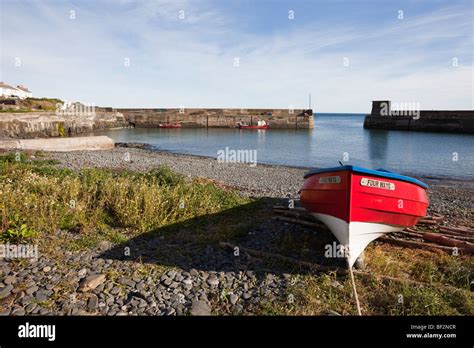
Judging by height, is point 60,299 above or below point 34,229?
below

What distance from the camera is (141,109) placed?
81.8 metres

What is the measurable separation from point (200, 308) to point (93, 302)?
1.70 meters

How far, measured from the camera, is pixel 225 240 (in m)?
7.48

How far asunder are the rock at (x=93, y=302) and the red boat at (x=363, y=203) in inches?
178

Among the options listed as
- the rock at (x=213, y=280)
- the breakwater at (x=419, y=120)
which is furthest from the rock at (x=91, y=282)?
the breakwater at (x=419, y=120)

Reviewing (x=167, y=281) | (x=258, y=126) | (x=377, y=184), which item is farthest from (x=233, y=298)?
(x=258, y=126)

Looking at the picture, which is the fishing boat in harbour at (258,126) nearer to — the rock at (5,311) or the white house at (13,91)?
the white house at (13,91)

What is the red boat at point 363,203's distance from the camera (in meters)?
5.96

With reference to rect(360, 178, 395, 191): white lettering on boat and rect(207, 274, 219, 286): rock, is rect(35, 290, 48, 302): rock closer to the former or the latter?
rect(207, 274, 219, 286): rock

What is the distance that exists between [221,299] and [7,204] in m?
6.26

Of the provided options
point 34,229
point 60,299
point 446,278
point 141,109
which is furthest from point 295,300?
point 141,109

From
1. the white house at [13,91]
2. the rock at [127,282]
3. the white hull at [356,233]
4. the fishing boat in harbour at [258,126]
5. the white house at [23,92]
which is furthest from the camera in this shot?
the white house at [23,92]

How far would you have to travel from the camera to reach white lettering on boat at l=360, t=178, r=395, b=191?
5988 mm
